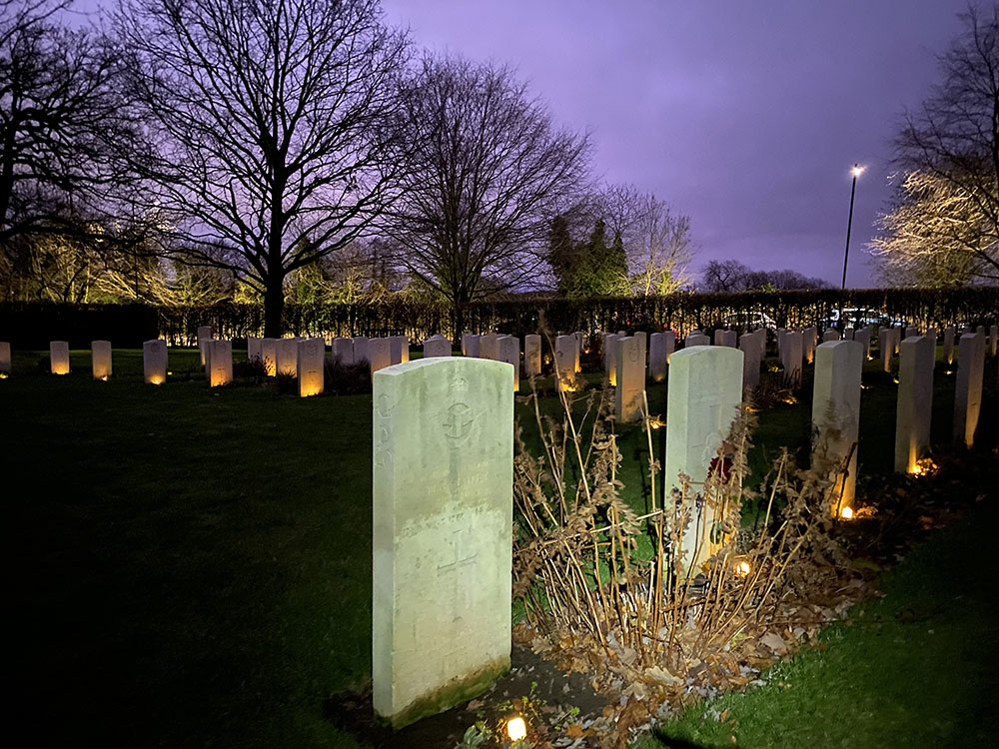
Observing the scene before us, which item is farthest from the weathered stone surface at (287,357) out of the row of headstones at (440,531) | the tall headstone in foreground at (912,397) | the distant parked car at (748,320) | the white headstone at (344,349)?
the distant parked car at (748,320)

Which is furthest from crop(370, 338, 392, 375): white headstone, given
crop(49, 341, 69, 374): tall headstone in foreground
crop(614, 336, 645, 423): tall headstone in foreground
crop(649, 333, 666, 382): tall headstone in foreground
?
crop(49, 341, 69, 374): tall headstone in foreground

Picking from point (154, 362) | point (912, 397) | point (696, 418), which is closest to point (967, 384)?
point (912, 397)

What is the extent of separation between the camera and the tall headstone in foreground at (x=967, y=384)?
6.91 m

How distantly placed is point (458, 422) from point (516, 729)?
1272mm

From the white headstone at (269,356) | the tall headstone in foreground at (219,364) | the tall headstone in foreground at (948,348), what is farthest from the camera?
the tall headstone in foreground at (948,348)

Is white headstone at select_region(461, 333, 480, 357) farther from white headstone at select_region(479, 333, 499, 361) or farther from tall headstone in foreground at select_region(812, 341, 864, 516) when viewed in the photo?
tall headstone in foreground at select_region(812, 341, 864, 516)

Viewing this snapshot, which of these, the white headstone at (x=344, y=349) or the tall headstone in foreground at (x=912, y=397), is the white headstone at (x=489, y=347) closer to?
the white headstone at (x=344, y=349)

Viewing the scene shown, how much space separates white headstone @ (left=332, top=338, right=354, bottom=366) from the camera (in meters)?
13.3

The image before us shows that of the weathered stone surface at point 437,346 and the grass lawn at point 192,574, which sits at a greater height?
the weathered stone surface at point 437,346

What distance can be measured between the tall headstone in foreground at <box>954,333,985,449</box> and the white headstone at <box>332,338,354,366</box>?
33.1ft

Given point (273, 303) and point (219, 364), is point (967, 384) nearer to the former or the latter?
point (219, 364)

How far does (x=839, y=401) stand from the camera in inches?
194

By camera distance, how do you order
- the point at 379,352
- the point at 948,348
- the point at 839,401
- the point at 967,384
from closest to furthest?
the point at 839,401, the point at 967,384, the point at 379,352, the point at 948,348

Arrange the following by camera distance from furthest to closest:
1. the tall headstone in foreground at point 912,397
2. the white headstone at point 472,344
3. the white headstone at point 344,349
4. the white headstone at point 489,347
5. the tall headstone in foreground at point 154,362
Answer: the white headstone at point 344,349 < the tall headstone in foreground at point 154,362 < the white headstone at point 472,344 < the white headstone at point 489,347 < the tall headstone in foreground at point 912,397
